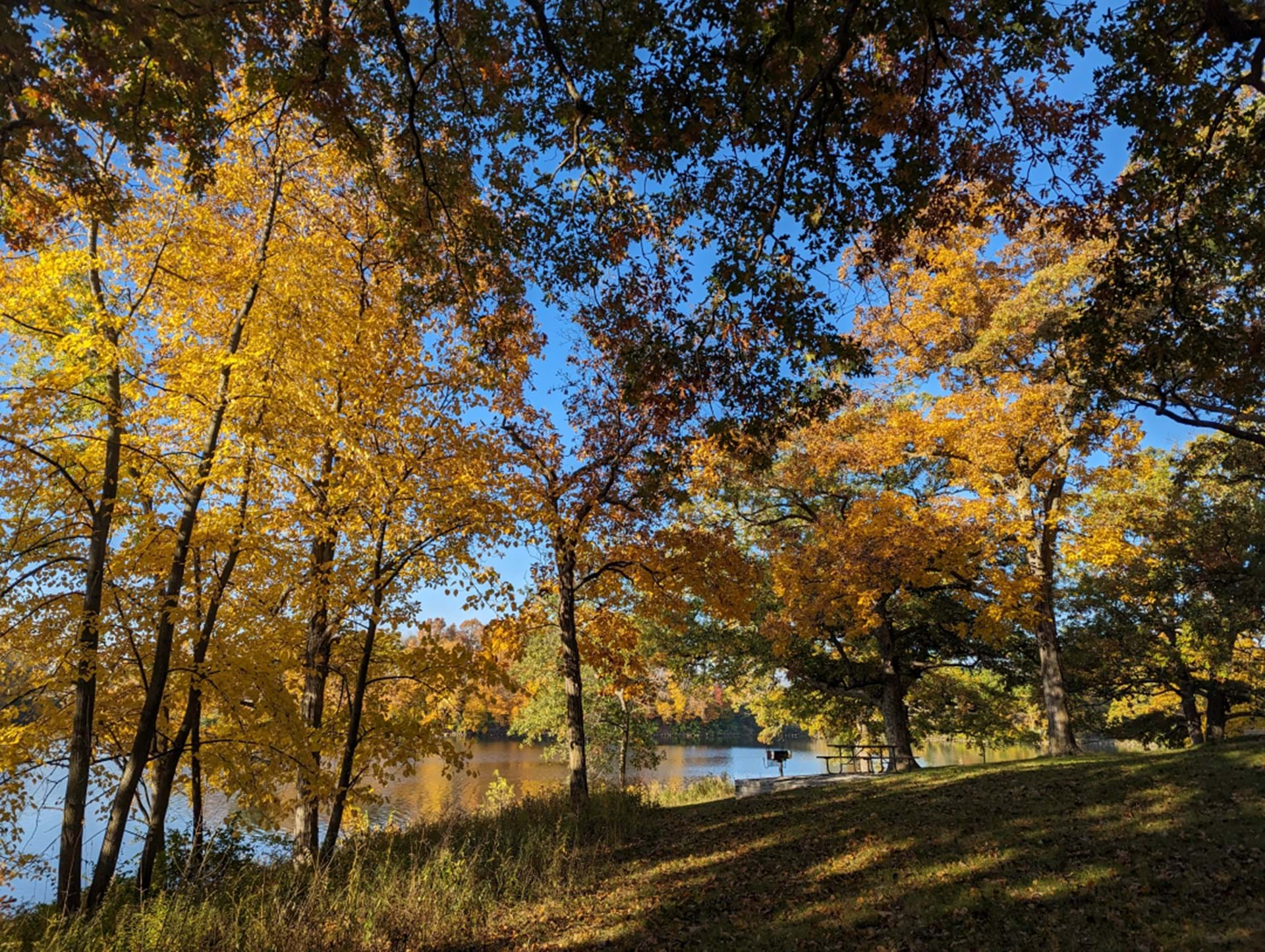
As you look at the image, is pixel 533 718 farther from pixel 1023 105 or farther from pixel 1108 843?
pixel 1023 105

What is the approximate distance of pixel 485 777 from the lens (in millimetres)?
39688

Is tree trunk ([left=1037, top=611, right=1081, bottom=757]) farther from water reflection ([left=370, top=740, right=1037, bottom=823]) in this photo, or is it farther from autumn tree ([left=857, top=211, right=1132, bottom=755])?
water reflection ([left=370, top=740, right=1037, bottom=823])

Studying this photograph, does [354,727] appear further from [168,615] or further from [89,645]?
[89,645]

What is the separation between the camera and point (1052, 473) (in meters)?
16.1

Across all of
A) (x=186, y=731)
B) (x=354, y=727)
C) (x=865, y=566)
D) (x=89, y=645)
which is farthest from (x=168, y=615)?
(x=865, y=566)

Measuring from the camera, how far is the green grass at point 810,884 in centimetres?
530

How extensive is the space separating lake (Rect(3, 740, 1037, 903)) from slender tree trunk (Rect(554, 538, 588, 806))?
1845 millimetres

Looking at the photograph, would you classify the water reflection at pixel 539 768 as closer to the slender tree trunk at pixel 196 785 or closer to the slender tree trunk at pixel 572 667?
the slender tree trunk at pixel 572 667

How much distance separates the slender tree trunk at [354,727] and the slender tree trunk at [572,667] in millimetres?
4087

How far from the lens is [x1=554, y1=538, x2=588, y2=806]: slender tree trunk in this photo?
470 inches

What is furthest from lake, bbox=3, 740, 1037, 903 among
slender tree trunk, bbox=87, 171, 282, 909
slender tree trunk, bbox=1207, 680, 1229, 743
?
slender tree trunk, bbox=1207, 680, 1229, 743

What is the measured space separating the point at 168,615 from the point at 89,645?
3.77 ft

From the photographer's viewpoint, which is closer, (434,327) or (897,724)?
(434,327)

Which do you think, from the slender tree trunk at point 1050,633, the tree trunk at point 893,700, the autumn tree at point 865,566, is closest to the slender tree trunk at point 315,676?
the autumn tree at point 865,566
